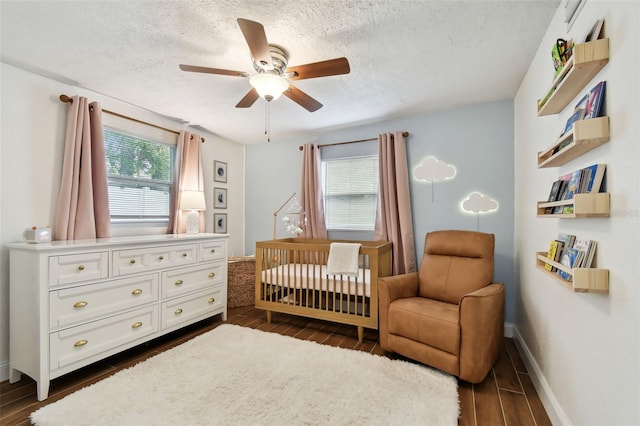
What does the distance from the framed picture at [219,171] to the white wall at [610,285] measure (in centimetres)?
359

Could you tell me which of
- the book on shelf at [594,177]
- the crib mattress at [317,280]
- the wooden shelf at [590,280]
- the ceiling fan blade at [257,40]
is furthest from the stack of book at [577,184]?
the ceiling fan blade at [257,40]

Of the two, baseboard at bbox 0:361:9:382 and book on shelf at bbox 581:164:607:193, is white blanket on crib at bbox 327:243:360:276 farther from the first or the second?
baseboard at bbox 0:361:9:382

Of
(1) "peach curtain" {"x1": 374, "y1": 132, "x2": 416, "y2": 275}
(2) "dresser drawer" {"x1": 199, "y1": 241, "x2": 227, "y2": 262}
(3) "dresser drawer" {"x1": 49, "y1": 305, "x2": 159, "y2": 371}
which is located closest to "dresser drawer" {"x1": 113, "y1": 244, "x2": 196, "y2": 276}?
(2) "dresser drawer" {"x1": 199, "y1": 241, "x2": 227, "y2": 262}

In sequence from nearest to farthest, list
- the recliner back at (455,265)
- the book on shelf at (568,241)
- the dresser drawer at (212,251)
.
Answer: the book on shelf at (568,241), the recliner back at (455,265), the dresser drawer at (212,251)

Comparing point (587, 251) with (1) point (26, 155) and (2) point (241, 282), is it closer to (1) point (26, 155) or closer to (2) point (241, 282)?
(2) point (241, 282)

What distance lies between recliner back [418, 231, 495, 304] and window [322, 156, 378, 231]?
38.8 inches

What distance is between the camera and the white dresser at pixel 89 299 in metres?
1.83

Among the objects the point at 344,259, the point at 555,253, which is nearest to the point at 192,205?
the point at 344,259

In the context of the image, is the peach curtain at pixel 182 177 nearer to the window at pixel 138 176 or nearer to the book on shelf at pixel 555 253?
the window at pixel 138 176

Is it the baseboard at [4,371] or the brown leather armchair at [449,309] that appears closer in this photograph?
the brown leather armchair at [449,309]

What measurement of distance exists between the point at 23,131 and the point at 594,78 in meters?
3.60

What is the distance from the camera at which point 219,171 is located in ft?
13.1

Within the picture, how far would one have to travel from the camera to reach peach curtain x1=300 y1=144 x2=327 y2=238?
3691 millimetres

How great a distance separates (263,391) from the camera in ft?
6.02
